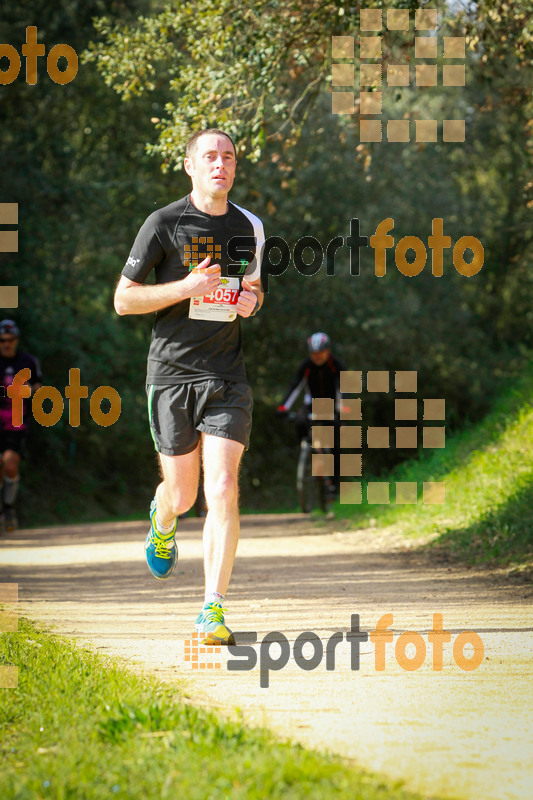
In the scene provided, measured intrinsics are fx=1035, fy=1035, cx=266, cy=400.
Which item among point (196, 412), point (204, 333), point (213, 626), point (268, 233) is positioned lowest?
point (213, 626)

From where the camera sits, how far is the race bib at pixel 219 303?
16.9ft

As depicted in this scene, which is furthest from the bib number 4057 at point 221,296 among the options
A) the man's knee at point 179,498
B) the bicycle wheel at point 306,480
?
the bicycle wheel at point 306,480

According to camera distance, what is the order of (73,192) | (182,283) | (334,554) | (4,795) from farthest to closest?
(73,192) < (334,554) < (182,283) < (4,795)

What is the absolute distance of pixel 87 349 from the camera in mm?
20719

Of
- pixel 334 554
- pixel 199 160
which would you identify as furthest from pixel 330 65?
pixel 199 160

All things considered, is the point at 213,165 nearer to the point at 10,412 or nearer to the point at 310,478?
the point at 10,412

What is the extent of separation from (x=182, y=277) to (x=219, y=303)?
23 centimetres

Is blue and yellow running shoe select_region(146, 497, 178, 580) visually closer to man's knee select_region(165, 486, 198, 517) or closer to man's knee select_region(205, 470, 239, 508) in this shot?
man's knee select_region(165, 486, 198, 517)

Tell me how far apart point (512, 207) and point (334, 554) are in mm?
21076

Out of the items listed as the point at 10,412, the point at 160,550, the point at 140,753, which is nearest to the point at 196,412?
the point at 160,550

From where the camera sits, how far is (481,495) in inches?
419

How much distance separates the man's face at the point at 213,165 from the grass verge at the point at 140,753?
247 cm

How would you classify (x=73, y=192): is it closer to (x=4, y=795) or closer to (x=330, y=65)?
(x=330, y=65)

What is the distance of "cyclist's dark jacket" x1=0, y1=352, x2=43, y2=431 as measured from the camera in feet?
39.9
